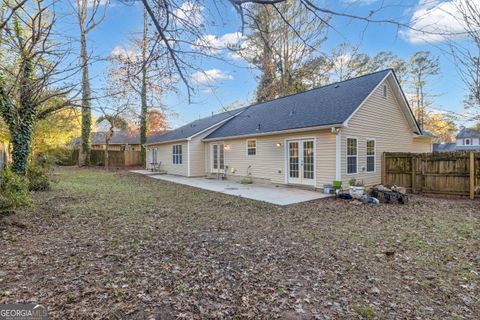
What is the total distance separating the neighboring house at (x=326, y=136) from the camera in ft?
30.8

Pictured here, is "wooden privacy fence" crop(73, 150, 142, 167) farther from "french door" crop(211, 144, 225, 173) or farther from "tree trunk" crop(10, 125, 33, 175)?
"tree trunk" crop(10, 125, 33, 175)

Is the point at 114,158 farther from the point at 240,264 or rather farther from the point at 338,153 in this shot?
the point at 240,264

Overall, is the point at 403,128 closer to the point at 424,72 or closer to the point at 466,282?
the point at 466,282

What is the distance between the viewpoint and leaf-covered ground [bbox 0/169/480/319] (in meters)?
2.51

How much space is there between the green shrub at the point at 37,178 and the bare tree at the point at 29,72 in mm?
1167

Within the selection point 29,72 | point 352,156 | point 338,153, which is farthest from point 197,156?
point 29,72

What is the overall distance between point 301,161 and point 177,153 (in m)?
9.65

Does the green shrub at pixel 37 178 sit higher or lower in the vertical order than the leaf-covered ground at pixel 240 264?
higher

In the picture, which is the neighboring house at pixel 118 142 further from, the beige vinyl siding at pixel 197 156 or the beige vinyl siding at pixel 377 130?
the beige vinyl siding at pixel 377 130

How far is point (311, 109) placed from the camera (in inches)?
438

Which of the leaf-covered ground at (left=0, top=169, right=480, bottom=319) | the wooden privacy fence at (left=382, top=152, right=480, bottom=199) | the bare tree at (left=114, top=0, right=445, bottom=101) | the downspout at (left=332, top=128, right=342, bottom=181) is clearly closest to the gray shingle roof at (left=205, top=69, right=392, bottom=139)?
the downspout at (left=332, top=128, right=342, bottom=181)

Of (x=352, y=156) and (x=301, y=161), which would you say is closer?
(x=352, y=156)

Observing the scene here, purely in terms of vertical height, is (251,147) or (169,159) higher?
(251,147)

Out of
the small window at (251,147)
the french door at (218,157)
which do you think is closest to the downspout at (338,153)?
the small window at (251,147)
